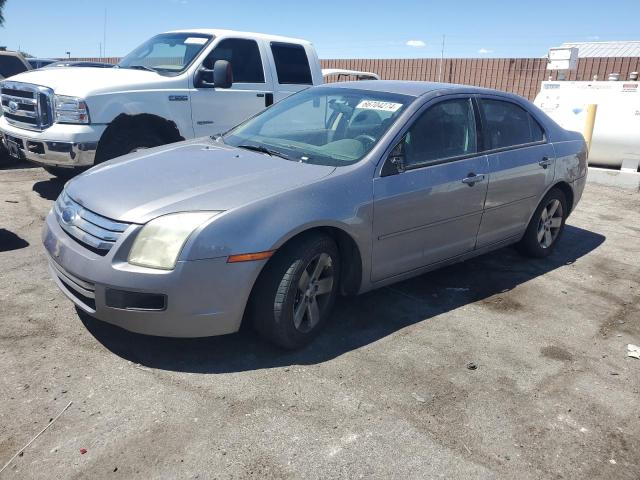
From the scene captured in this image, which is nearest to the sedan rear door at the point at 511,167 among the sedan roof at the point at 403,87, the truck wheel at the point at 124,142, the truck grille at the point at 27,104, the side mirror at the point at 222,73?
the sedan roof at the point at 403,87

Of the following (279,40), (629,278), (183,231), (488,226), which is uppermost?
(279,40)

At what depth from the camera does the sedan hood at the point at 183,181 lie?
3096 millimetres

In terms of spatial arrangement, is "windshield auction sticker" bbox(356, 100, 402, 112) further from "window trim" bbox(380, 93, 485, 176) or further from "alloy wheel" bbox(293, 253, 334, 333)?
"alloy wheel" bbox(293, 253, 334, 333)

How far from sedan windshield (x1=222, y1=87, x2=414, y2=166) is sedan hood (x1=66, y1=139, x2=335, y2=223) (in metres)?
0.21

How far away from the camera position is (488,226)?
464cm

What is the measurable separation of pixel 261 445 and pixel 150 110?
483 centimetres

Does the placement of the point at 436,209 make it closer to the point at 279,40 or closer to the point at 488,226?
the point at 488,226

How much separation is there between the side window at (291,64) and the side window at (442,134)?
12.5 ft

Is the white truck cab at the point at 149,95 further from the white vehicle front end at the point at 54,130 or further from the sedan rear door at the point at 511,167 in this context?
the sedan rear door at the point at 511,167

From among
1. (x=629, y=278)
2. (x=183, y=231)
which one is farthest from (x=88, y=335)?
(x=629, y=278)

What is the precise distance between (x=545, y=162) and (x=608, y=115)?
20.7 feet

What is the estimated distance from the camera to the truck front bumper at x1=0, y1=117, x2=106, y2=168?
592 centimetres


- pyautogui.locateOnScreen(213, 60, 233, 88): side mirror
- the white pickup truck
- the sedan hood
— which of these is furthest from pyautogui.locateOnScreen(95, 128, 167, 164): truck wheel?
the sedan hood

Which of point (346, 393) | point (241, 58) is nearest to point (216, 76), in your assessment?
point (241, 58)
